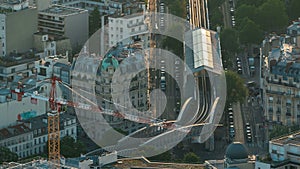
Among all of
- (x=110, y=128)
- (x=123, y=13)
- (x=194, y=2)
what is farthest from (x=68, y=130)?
(x=194, y=2)

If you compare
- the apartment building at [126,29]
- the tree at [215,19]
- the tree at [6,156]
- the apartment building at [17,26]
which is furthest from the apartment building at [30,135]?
the tree at [215,19]

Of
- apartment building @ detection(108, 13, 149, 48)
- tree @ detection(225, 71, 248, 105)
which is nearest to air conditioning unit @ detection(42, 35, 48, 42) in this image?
apartment building @ detection(108, 13, 149, 48)

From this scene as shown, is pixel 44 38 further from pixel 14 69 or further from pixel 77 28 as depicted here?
pixel 14 69

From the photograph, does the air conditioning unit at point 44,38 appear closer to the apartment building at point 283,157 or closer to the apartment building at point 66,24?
the apartment building at point 66,24

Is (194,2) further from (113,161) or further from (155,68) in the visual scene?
(113,161)

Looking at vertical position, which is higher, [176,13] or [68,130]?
[176,13]
